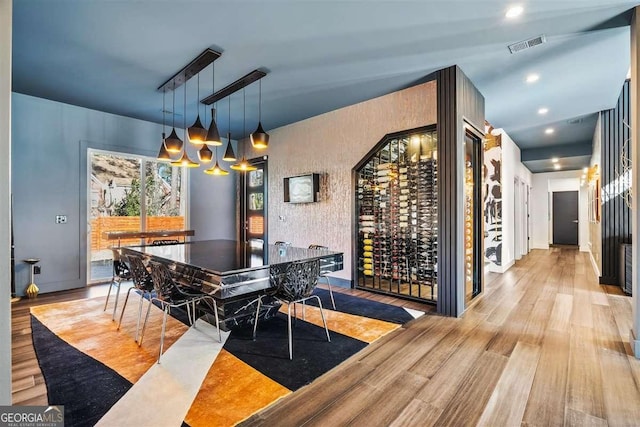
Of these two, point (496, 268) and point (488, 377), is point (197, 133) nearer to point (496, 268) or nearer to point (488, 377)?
point (488, 377)

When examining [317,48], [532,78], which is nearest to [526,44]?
[532,78]

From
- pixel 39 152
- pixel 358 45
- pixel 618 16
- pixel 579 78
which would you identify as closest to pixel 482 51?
pixel 618 16

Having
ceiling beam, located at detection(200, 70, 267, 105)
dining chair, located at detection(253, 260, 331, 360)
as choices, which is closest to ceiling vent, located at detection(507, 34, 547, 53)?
ceiling beam, located at detection(200, 70, 267, 105)

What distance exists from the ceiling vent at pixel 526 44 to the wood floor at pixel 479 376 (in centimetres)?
285

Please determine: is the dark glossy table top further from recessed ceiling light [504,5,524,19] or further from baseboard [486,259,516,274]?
baseboard [486,259,516,274]

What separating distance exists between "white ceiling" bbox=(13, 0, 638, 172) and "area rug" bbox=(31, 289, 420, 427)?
2823mm

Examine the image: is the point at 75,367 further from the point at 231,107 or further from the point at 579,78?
the point at 579,78

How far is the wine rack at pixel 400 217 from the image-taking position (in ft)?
13.5

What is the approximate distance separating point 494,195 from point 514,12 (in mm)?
4176

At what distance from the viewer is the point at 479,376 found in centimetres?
224

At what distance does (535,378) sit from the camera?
2223mm

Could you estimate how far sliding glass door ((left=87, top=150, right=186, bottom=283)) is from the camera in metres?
5.09

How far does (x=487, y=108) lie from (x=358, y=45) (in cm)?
294

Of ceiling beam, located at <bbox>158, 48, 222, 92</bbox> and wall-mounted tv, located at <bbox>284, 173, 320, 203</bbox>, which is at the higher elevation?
ceiling beam, located at <bbox>158, 48, 222, 92</bbox>
